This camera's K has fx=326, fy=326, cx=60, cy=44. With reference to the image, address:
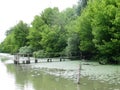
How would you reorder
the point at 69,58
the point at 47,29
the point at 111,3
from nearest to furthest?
the point at 111,3
the point at 69,58
the point at 47,29

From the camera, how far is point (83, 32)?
44719mm

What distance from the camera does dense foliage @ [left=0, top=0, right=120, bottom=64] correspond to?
37.0 meters

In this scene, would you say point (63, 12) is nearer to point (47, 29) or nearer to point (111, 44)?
point (47, 29)

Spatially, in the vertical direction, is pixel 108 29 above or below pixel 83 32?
below

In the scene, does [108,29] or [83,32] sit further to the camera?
[83,32]

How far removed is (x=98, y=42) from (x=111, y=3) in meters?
4.89

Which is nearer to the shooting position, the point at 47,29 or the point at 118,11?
the point at 118,11

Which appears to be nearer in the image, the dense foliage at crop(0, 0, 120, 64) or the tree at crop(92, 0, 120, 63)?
the tree at crop(92, 0, 120, 63)

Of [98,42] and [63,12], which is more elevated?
[63,12]

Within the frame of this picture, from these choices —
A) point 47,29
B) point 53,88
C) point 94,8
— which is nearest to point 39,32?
point 47,29

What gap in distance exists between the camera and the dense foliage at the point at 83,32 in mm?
37000

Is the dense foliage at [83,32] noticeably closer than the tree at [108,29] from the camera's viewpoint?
No

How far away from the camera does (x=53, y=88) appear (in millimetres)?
21469

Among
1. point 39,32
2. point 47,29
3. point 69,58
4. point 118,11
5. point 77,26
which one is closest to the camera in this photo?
point 118,11
